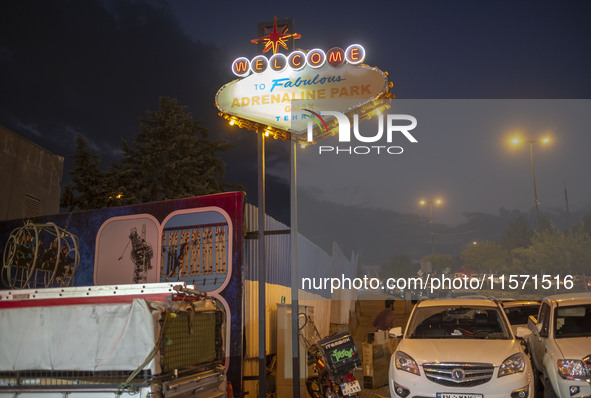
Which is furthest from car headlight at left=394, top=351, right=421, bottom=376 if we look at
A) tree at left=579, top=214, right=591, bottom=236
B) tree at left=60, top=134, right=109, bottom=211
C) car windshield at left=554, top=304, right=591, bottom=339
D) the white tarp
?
tree at left=60, top=134, right=109, bottom=211

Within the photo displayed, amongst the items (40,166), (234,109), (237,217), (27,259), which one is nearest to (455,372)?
(237,217)

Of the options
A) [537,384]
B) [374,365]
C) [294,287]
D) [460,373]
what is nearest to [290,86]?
[294,287]

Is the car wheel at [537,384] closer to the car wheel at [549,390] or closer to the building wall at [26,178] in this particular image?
the car wheel at [549,390]

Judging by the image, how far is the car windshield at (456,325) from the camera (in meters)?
8.55

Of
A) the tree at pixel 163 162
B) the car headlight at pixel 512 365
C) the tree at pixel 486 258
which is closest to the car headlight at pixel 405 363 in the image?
the car headlight at pixel 512 365

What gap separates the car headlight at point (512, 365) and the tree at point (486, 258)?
3019 centimetres

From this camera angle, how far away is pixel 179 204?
1025 centimetres

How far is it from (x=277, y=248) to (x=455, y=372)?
4.74 metres

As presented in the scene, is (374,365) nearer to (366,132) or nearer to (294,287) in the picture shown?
(294,287)

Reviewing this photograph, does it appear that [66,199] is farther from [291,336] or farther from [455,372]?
[455,372]

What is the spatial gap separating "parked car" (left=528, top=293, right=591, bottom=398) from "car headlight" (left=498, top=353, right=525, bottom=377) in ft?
1.83

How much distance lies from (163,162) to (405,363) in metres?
27.3

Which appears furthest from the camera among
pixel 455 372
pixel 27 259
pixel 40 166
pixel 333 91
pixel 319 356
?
pixel 40 166

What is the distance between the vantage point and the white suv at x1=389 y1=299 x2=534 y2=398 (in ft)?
24.1
